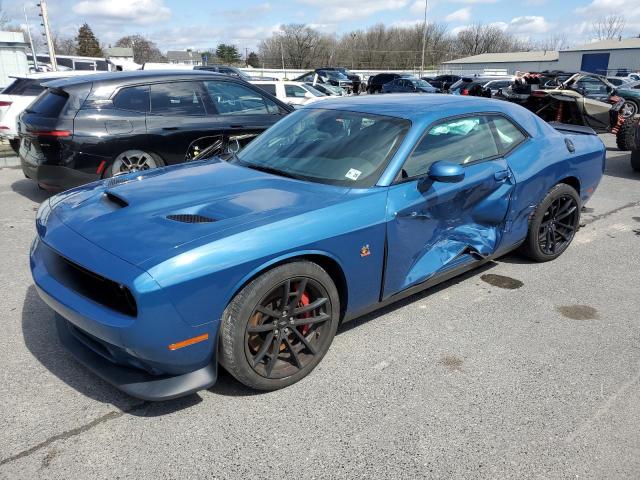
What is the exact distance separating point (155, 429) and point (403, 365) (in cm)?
143

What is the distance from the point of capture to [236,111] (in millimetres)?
6758

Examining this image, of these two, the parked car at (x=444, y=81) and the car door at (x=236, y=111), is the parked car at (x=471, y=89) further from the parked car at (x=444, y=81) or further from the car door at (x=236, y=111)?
the car door at (x=236, y=111)

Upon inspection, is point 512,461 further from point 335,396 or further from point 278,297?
point 278,297

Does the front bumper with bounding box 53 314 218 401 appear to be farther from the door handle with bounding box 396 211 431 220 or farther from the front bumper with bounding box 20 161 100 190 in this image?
the front bumper with bounding box 20 161 100 190

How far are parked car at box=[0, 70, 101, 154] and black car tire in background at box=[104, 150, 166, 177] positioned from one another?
10.2ft

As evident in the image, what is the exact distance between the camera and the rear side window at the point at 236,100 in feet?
21.6

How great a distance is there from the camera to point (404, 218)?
304 cm

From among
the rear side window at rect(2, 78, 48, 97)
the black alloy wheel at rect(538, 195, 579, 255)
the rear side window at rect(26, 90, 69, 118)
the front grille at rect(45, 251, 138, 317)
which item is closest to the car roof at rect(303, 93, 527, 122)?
the black alloy wheel at rect(538, 195, 579, 255)

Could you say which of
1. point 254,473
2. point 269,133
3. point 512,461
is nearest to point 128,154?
point 269,133

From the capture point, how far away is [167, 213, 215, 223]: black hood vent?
255 centimetres

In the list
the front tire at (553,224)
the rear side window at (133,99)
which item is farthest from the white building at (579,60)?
the front tire at (553,224)

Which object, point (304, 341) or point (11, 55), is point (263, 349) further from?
point (11, 55)

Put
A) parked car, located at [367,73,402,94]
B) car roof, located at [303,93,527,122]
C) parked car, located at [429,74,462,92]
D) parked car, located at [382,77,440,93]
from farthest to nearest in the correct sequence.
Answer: parked car, located at [429,74,462,92]
parked car, located at [367,73,402,94]
parked car, located at [382,77,440,93]
car roof, located at [303,93,527,122]

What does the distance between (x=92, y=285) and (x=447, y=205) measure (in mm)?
2211
